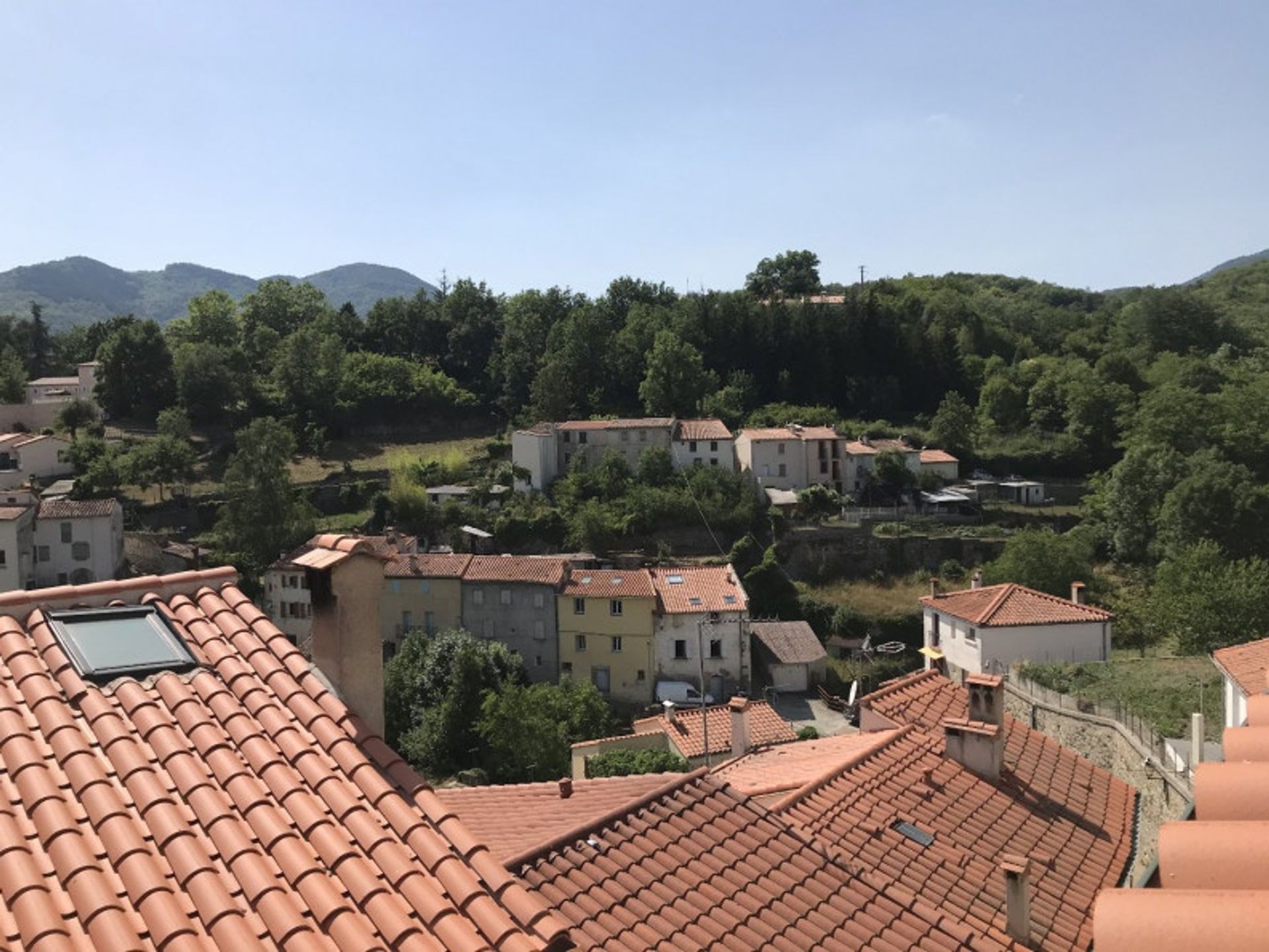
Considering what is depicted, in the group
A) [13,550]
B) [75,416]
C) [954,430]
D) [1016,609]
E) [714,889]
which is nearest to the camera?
[714,889]

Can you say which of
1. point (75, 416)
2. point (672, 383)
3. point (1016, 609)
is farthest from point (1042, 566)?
point (75, 416)

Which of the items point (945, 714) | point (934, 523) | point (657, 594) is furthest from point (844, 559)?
point (945, 714)

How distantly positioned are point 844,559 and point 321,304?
60.0m

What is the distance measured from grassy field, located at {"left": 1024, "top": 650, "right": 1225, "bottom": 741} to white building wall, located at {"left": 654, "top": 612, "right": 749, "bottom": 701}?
726 inches

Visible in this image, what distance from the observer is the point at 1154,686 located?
18.3 m

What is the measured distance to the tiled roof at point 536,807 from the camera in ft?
29.8

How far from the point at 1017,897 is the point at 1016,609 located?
1698 cm

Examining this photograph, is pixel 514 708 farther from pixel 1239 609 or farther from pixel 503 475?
pixel 503 475

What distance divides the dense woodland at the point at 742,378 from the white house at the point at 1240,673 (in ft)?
92.1

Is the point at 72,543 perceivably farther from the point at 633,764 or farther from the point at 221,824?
the point at 221,824

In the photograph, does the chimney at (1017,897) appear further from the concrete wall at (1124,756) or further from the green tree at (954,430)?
the green tree at (954,430)

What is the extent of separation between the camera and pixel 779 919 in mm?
7852

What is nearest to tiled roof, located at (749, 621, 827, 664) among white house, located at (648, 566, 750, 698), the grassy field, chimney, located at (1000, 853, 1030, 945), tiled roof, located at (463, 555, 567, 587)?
white house, located at (648, 566, 750, 698)

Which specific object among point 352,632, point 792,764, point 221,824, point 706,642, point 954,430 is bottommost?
point 706,642
